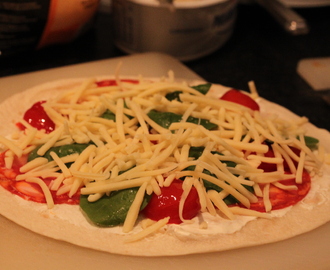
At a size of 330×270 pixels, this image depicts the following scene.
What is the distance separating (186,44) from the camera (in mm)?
2674

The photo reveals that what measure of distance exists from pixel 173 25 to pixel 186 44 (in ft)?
0.65

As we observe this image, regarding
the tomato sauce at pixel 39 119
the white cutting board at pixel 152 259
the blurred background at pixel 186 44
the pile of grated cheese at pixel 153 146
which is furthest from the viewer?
the blurred background at pixel 186 44

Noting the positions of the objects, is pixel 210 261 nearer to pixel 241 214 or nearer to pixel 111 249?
pixel 241 214

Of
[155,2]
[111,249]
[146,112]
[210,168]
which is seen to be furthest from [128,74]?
[111,249]

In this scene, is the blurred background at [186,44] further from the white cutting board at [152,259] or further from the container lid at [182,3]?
the white cutting board at [152,259]

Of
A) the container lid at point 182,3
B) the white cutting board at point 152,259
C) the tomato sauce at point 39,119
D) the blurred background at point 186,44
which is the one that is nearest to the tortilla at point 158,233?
the white cutting board at point 152,259

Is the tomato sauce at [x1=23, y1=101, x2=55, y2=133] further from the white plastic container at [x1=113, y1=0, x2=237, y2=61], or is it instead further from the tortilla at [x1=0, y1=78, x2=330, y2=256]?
the white plastic container at [x1=113, y1=0, x2=237, y2=61]

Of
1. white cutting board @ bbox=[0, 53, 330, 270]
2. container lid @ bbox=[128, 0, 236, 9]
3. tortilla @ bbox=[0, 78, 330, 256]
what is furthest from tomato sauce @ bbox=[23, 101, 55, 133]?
container lid @ bbox=[128, 0, 236, 9]

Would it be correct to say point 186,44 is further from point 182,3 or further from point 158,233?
point 158,233

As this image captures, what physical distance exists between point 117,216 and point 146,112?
0.52 m

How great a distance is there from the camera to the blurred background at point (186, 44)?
94.2 inches

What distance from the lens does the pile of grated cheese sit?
1413mm

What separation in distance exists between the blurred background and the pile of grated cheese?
68 centimetres

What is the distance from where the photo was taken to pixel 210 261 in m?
1.35
